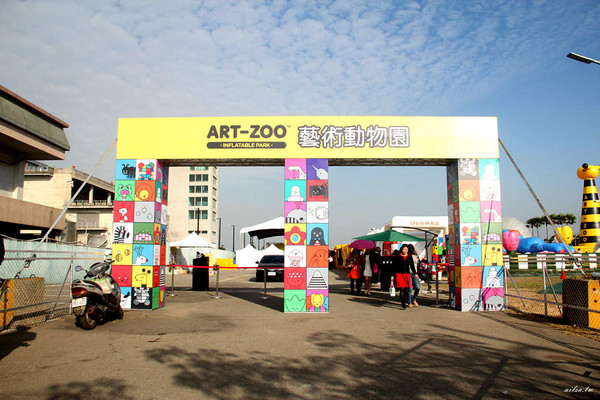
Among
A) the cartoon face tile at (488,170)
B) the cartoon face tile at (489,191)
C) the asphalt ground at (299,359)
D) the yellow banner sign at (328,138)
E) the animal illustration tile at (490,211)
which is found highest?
the yellow banner sign at (328,138)

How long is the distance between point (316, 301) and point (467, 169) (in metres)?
5.68

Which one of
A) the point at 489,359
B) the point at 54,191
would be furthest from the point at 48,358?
the point at 54,191

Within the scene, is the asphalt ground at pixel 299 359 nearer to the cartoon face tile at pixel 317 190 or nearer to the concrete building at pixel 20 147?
the cartoon face tile at pixel 317 190

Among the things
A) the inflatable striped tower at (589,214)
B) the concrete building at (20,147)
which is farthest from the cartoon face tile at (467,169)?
the inflatable striped tower at (589,214)

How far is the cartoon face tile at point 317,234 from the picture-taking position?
37.5 feet

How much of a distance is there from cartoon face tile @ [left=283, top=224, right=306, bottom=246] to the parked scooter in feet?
14.7

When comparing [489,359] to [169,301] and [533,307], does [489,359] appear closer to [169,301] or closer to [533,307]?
[533,307]

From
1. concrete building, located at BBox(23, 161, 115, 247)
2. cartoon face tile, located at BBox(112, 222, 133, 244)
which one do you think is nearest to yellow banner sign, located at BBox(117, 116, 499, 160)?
cartoon face tile, located at BBox(112, 222, 133, 244)

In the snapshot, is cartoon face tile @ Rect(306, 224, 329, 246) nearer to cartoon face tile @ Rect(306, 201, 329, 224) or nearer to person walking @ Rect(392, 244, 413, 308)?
cartoon face tile @ Rect(306, 201, 329, 224)

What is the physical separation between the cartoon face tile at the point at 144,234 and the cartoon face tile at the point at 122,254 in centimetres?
29

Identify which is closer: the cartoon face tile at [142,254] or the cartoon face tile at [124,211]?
the cartoon face tile at [142,254]

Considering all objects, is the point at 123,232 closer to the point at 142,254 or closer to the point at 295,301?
the point at 142,254

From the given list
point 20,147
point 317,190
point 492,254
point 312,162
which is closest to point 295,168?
point 312,162

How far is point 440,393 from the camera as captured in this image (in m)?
4.75
